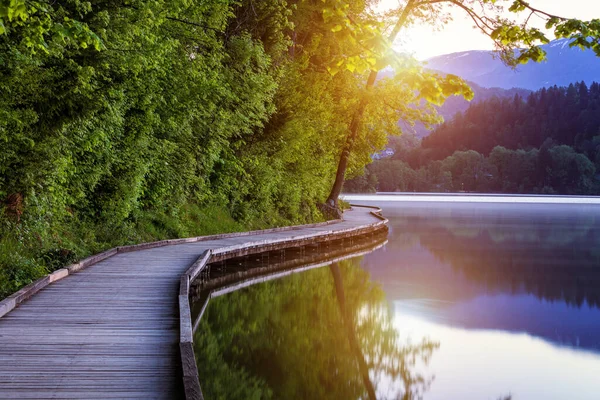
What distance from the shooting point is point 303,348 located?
378 inches

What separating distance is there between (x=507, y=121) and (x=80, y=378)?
14308 cm

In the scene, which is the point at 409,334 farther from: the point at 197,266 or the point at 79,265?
the point at 79,265

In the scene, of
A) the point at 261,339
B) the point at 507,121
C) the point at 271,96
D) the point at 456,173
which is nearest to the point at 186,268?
the point at 261,339

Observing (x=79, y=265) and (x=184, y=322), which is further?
(x=79, y=265)

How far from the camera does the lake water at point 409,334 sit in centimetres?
813

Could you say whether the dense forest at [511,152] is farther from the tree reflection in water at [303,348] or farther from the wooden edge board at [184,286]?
the wooden edge board at [184,286]

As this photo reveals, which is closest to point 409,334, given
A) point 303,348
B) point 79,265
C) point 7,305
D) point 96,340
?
point 303,348

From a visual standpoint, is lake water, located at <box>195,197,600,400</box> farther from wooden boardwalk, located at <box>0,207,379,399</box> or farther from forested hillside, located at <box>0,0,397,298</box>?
forested hillside, located at <box>0,0,397,298</box>

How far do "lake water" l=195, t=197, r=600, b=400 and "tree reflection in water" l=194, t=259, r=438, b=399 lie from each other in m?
0.02

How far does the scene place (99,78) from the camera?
11188mm

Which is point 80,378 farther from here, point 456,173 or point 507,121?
point 507,121

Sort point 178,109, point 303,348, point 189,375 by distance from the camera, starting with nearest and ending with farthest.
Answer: point 189,375
point 303,348
point 178,109

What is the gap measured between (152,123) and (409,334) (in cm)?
691

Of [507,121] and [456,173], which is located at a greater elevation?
[507,121]
